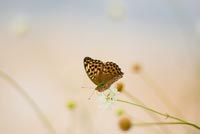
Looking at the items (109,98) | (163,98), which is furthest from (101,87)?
(163,98)

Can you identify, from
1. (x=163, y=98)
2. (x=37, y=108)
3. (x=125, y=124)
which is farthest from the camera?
(x=37, y=108)

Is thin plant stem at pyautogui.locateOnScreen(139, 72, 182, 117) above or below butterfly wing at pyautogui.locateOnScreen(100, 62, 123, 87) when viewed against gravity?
Result: below

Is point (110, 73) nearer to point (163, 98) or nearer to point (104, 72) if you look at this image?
point (104, 72)

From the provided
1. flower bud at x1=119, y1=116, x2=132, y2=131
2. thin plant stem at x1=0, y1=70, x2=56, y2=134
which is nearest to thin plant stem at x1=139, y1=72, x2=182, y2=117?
thin plant stem at x1=0, y1=70, x2=56, y2=134

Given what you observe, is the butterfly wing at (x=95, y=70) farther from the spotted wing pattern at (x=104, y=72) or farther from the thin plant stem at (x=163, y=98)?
the thin plant stem at (x=163, y=98)

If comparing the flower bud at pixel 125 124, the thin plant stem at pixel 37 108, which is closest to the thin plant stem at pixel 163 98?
the thin plant stem at pixel 37 108

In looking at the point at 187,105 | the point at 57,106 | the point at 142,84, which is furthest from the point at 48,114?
the point at 187,105

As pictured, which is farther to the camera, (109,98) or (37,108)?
(37,108)

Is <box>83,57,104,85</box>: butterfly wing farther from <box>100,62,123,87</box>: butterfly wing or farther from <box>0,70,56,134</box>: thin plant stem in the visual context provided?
<box>0,70,56,134</box>: thin plant stem

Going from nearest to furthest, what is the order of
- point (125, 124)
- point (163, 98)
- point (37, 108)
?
point (125, 124) < point (163, 98) < point (37, 108)
